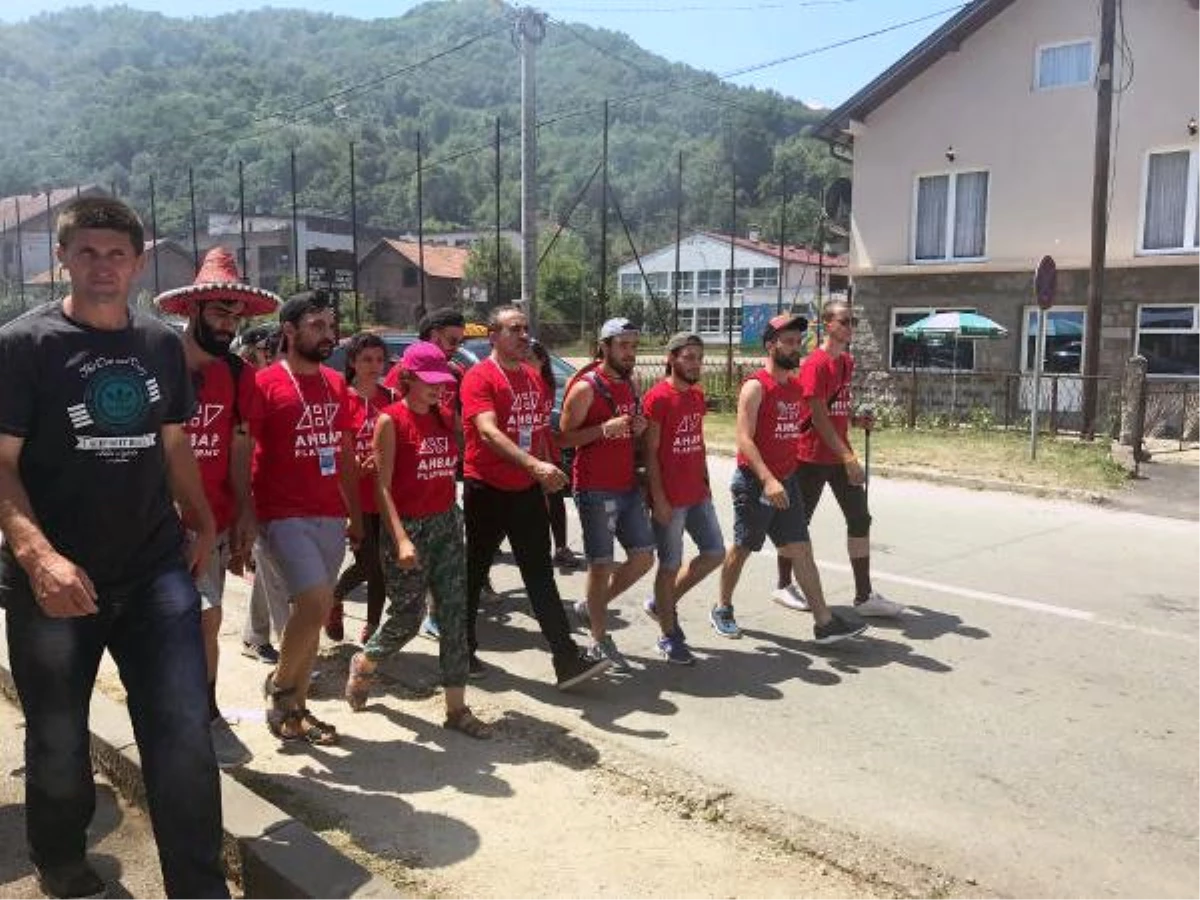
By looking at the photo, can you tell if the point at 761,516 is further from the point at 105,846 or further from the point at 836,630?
the point at 105,846

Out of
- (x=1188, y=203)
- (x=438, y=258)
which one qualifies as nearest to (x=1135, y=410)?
(x=1188, y=203)

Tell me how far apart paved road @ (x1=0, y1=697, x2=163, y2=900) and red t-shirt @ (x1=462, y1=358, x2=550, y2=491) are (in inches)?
79.9

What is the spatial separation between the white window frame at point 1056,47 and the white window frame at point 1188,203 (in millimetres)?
1767

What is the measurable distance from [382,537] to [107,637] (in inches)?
66.3

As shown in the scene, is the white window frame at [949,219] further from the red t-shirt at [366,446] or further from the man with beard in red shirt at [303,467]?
the man with beard in red shirt at [303,467]

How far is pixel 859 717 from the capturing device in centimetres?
478

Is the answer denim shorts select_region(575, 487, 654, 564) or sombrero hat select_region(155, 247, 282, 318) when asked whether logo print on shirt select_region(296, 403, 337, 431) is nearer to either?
sombrero hat select_region(155, 247, 282, 318)

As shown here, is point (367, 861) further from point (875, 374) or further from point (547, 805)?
point (875, 374)

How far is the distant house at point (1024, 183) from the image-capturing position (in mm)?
18062

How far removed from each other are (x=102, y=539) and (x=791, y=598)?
15.3 ft

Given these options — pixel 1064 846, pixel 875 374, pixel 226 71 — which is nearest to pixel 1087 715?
pixel 1064 846

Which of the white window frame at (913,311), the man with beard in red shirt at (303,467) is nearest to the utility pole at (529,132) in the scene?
the white window frame at (913,311)

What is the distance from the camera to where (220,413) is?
395 centimetres

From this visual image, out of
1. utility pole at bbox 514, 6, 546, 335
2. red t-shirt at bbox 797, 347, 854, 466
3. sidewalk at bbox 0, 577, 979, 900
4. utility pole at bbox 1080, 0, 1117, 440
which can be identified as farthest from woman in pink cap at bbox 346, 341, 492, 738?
utility pole at bbox 1080, 0, 1117, 440
